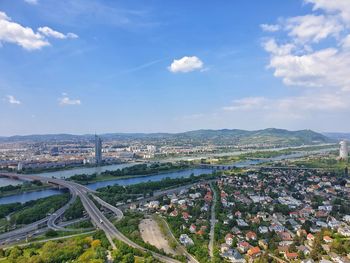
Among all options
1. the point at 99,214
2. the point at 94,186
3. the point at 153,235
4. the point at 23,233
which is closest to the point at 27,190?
the point at 94,186

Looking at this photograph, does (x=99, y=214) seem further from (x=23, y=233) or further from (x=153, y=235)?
(x=153, y=235)

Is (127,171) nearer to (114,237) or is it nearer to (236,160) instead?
(236,160)

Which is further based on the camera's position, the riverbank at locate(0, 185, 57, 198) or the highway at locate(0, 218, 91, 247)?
the riverbank at locate(0, 185, 57, 198)

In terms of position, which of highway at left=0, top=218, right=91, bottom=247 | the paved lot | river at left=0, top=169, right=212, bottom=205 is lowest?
river at left=0, top=169, right=212, bottom=205

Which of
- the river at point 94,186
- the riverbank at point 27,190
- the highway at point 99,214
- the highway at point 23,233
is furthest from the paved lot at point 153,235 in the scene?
the riverbank at point 27,190

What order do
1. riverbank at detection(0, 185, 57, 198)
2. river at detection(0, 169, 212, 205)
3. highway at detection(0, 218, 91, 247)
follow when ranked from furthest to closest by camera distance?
1. riverbank at detection(0, 185, 57, 198)
2. river at detection(0, 169, 212, 205)
3. highway at detection(0, 218, 91, 247)

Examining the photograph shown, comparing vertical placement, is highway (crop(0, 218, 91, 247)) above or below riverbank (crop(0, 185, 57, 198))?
above

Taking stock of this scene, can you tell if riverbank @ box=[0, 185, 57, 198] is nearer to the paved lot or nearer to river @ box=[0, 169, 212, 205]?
river @ box=[0, 169, 212, 205]

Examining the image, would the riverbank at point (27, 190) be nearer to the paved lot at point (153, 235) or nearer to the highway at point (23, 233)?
the highway at point (23, 233)

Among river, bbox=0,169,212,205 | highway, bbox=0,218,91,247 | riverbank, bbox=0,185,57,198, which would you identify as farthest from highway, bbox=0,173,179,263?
river, bbox=0,169,212,205

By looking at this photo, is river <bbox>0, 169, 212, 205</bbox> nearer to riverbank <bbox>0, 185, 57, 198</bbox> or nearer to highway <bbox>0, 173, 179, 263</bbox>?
riverbank <bbox>0, 185, 57, 198</bbox>

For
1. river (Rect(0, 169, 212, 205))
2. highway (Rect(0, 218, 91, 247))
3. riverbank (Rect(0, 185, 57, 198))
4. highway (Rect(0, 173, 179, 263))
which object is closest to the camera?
highway (Rect(0, 173, 179, 263))

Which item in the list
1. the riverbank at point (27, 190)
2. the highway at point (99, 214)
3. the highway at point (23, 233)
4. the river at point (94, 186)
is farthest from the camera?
the riverbank at point (27, 190)
